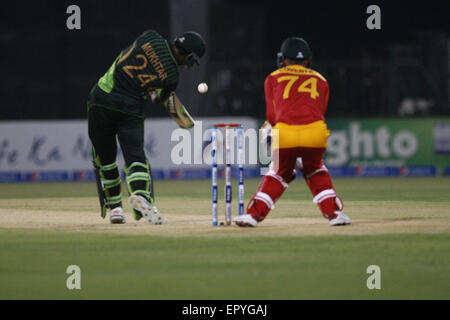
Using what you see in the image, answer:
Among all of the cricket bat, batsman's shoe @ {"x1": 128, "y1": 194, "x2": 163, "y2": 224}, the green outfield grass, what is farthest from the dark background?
batsman's shoe @ {"x1": 128, "y1": 194, "x2": 163, "y2": 224}

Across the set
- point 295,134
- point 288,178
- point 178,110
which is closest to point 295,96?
point 295,134

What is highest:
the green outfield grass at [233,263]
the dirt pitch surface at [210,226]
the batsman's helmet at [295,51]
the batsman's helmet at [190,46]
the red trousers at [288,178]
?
the batsman's helmet at [190,46]

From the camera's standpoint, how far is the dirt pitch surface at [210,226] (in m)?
10.0

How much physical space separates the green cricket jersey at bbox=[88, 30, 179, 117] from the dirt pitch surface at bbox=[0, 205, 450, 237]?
1295 mm

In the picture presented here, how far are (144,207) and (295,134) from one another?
1.75 metres

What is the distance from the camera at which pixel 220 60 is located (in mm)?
24234

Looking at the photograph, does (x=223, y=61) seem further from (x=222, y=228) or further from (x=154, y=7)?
(x=222, y=228)

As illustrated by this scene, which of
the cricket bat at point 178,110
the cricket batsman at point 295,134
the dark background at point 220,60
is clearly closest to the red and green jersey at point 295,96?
the cricket batsman at point 295,134

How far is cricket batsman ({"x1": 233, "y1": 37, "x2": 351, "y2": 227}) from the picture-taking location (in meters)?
10.3

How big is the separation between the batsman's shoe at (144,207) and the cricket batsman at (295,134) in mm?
911

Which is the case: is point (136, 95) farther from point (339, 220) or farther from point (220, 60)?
point (220, 60)

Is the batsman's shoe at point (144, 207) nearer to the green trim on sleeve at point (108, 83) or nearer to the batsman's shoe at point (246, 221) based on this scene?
the batsman's shoe at point (246, 221)

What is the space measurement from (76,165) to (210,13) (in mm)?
4976

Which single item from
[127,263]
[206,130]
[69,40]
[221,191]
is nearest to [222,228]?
[127,263]
